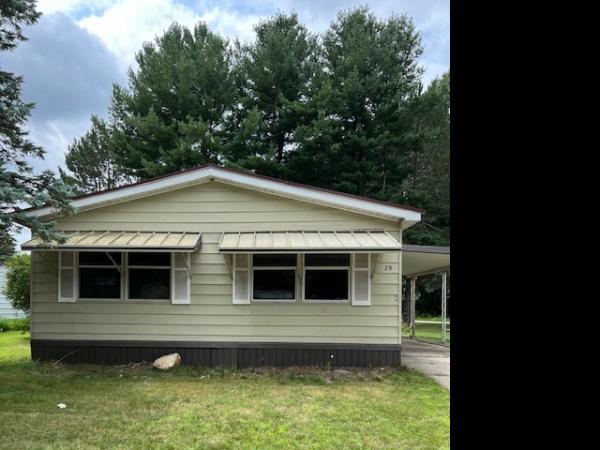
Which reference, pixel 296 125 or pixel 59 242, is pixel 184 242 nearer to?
pixel 59 242

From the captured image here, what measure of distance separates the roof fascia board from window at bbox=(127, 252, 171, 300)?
46.0 inches

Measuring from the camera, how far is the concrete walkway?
25.6ft

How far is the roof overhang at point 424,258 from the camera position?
8.81 meters

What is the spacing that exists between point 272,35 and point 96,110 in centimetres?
1101

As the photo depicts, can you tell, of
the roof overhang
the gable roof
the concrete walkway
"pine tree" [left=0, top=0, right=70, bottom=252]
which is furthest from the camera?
the roof overhang

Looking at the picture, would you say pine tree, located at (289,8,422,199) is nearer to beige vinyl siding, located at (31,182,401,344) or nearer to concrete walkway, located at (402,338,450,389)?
concrete walkway, located at (402,338,450,389)

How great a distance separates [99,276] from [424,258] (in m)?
6.96

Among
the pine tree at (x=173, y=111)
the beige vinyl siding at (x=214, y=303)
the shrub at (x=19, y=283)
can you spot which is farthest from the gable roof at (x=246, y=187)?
the pine tree at (x=173, y=111)

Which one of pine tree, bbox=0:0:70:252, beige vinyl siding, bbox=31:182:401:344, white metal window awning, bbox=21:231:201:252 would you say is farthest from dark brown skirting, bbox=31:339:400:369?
pine tree, bbox=0:0:70:252

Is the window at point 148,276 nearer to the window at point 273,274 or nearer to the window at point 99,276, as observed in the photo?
the window at point 99,276

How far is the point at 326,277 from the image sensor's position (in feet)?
26.6

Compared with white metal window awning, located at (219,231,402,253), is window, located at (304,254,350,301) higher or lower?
lower

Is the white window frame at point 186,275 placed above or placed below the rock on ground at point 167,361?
above
